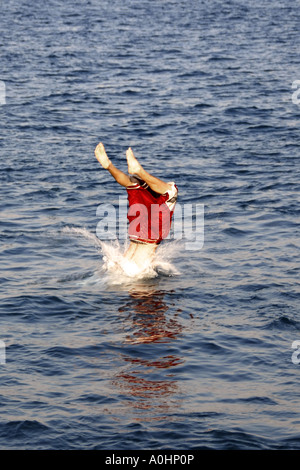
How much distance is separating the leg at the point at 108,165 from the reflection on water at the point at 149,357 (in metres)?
2.07

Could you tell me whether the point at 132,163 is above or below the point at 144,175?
below

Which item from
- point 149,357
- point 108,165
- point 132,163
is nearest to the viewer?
point 149,357

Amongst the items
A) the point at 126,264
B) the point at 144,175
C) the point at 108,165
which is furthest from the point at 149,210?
the point at 126,264

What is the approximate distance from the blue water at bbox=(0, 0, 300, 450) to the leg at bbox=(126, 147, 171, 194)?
195 cm

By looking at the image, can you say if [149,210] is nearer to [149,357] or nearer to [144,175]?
[144,175]

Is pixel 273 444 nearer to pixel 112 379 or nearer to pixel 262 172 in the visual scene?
pixel 112 379

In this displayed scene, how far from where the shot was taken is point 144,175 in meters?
12.2

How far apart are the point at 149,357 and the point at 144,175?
2.67m

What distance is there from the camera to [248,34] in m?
42.1

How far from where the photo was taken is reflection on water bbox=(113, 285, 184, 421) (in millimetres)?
10305

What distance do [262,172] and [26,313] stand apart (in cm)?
1057

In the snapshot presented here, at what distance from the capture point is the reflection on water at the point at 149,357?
406 inches

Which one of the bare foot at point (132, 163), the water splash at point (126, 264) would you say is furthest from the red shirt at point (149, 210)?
the bare foot at point (132, 163)
